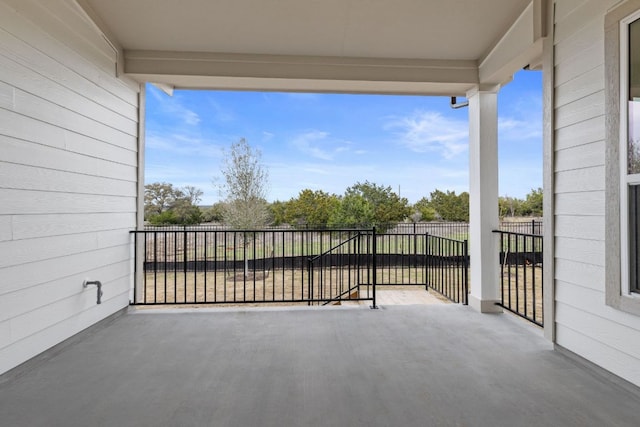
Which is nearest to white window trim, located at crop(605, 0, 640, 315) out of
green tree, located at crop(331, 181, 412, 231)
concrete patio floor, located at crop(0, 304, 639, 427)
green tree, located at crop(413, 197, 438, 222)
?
concrete patio floor, located at crop(0, 304, 639, 427)

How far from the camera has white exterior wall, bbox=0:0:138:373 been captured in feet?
6.56

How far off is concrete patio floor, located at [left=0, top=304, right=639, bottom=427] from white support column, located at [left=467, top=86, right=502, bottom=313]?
44 centimetres

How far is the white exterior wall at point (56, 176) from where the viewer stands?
6.56 feet

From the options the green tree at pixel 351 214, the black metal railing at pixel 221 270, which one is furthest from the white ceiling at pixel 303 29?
the green tree at pixel 351 214

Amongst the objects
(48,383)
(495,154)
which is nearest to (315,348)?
(48,383)

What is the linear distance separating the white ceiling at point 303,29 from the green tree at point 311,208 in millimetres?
7954

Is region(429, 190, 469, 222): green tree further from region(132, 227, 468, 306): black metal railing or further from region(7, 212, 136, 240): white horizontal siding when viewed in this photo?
region(7, 212, 136, 240): white horizontal siding

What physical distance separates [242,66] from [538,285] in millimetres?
7382

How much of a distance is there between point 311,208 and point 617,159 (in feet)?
32.4

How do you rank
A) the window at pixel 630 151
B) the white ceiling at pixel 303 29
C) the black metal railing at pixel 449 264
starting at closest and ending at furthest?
1. the window at pixel 630 151
2. the white ceiling at pixel 303 29
3. the black metal railing at pixel 449 264

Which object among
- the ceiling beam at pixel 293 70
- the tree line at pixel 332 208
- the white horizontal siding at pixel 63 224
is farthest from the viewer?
the tree line at pixel 332 208

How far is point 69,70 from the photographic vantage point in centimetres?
251

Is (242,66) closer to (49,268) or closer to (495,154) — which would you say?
(49,268)

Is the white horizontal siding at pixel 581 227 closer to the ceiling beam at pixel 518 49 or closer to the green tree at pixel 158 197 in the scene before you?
the ceiling beam at pixel 518 49
